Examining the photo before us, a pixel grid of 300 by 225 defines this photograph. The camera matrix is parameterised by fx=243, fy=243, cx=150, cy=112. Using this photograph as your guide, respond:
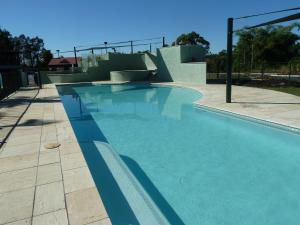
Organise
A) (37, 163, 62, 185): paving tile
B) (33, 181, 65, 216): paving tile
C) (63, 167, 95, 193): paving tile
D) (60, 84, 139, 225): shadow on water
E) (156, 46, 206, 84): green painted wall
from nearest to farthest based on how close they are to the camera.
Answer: (33, 181, 65, 216): paving tile, (63, 167, 95, 193): paving tile, (60, 84, 139, 225): shadow on water, (37, 163, 62, 185): paving tile, (156, 46, 206, 84): green painted wall

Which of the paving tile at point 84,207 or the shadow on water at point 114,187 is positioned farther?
the shadow on water at point 114,187

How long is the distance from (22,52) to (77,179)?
17.3m

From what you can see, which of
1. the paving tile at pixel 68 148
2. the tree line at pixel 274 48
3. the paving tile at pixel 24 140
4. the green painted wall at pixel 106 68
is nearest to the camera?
the paving tile at pixel 68 148

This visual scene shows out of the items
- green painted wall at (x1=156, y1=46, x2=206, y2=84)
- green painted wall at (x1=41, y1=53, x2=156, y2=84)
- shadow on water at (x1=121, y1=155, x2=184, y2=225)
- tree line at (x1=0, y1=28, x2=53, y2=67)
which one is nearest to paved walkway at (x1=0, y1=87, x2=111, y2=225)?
shadow on water at (x1=121, y1=155, x2=184, y2=225)

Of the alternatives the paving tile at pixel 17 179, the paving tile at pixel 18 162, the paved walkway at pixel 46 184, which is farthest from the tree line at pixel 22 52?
the paving tile at pixel 17 179

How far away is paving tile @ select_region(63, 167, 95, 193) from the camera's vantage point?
10.7 ft

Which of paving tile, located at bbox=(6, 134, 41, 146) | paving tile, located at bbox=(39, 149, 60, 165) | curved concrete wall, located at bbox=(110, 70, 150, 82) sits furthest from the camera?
curved concrete wall, located at bbox=(110, 70, 150, 82)

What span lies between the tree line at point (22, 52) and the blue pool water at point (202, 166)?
40.6 feet

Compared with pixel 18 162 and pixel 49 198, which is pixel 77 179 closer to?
pixel 49 198

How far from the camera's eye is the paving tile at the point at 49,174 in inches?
138

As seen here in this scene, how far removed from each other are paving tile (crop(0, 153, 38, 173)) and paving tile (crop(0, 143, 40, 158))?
188 mm

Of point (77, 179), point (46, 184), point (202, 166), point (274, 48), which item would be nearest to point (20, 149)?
point (46, 184)

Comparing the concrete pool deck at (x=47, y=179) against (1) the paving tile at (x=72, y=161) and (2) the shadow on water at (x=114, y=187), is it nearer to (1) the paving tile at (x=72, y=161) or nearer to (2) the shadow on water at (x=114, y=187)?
(1) the paving tile at (x=72, y=161)

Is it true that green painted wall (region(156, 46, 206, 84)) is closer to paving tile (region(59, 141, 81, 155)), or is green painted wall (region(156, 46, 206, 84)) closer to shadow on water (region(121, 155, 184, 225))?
shadow on water (region(121, 155, 184, 225))
